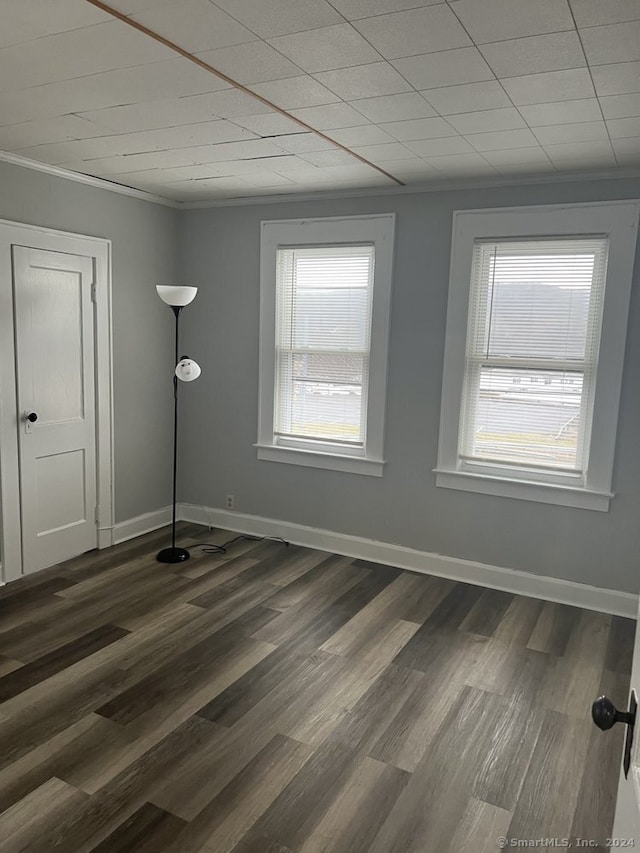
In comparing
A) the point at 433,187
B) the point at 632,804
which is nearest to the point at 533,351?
the point at 433,187

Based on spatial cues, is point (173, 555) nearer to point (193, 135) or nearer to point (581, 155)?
point (193, 135)

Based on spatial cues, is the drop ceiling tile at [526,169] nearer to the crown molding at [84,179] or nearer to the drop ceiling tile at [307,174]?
the drop ceiling tile at [307,174]

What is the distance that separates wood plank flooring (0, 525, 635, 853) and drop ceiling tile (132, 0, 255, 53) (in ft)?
8.33

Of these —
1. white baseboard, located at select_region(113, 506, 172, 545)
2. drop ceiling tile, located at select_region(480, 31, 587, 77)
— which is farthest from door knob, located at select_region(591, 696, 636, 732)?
white baseboard, located at select_region(113, 506, 172, 545)

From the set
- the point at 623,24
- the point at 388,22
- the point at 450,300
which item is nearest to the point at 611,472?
the point at 450,300

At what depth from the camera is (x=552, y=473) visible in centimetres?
389

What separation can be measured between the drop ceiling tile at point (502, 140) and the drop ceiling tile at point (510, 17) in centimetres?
101

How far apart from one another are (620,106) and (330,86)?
3.86 ft

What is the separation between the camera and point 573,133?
2930 millimetres

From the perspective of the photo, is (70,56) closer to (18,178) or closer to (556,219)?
(18,178)

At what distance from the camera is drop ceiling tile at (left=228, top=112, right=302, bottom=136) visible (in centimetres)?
285

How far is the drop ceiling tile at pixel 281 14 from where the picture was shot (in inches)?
72.5

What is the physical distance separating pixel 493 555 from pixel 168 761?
8.00ft

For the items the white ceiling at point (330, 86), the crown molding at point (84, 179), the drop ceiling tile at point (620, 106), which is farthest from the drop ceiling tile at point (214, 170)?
the drop ceiling tile at point (620, 106)
